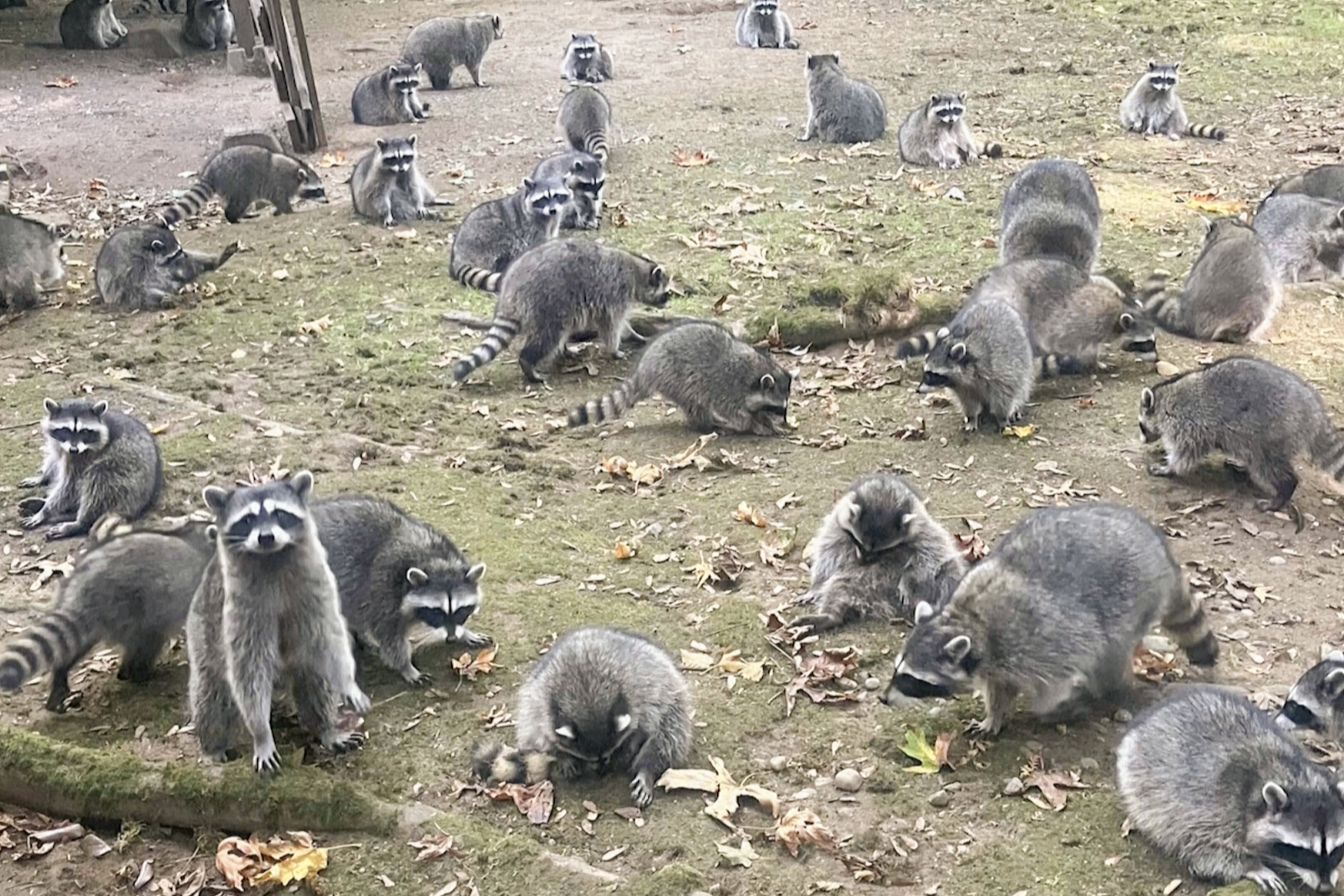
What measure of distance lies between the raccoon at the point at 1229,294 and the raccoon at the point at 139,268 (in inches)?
259

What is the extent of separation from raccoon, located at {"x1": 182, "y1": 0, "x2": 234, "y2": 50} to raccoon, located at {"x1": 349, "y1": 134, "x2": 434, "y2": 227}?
7.86 meters

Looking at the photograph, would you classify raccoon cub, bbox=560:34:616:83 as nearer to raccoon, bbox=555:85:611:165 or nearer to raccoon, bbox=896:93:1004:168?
raccoon, bbox=555:85:611:165

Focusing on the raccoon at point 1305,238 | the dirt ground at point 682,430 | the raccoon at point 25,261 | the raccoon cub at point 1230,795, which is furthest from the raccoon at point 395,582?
the raccoon at point 1305,238

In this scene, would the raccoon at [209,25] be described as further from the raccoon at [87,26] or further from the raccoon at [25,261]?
the raccoon at [25,261]

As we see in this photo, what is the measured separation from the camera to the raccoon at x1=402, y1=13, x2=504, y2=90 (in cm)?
1570

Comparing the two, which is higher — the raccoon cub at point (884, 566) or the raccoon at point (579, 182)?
the raccoon at point (579, 182)

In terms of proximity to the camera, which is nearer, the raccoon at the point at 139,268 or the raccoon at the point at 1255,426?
the raccoon at the point at 1255,426

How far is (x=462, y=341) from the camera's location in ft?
27.3

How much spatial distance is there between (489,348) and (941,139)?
570 centimetres

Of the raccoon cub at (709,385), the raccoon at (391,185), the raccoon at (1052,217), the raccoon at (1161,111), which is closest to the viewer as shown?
the raccoon cub at (709,385)

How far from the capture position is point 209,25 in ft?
57.1

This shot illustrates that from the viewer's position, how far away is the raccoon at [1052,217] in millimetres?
8375

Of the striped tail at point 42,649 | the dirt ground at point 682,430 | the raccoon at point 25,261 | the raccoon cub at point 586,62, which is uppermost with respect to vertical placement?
the raccoon cub at point 586,62

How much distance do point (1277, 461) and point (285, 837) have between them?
4519mm
